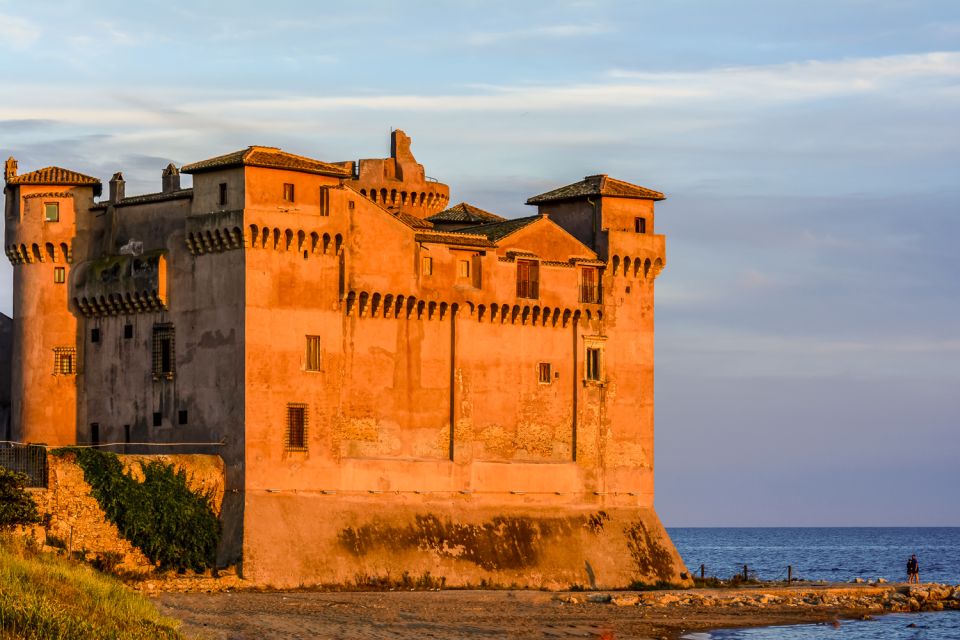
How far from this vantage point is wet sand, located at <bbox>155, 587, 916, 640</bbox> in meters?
45.8

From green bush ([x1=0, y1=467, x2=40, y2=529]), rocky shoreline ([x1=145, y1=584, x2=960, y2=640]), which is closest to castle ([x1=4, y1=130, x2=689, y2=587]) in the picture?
rocky shoreline ([x1=145, y1=584, x2=960, y2=640])

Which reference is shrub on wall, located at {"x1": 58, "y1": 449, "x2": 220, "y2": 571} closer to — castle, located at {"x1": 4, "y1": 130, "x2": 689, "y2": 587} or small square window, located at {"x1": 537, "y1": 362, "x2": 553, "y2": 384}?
castle, located at {"x1": 4, "y1": 130, "x2": 689, "y2": 587}

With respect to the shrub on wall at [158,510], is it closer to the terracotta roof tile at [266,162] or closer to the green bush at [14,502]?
the green bush at [14,502]

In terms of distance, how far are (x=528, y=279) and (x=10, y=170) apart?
16.9 metres

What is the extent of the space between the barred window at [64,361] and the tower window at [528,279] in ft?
47.2

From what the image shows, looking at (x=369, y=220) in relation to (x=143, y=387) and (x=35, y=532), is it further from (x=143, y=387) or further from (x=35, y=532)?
(x=35, y=532)

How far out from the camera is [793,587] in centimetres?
6600

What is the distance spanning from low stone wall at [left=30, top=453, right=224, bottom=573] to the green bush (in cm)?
55

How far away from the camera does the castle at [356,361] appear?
5591 cm

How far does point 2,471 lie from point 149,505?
4.80 metres

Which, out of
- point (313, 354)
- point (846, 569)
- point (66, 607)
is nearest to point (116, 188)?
point (313, 354)

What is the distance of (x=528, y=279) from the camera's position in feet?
209

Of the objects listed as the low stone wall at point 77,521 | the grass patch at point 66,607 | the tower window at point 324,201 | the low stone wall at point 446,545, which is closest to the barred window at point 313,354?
the tower window at point 324,201

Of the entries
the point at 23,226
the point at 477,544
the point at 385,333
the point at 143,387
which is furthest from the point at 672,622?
the point at 23,226
